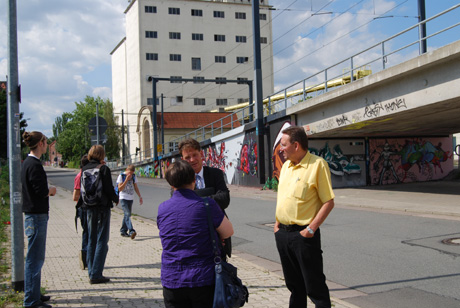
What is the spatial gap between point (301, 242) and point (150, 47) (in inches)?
2642

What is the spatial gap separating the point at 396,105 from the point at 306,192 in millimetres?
13559

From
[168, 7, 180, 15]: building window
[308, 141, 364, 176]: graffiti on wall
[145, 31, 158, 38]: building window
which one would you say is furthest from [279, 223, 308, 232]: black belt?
[168, 7, 180, 15]: building window

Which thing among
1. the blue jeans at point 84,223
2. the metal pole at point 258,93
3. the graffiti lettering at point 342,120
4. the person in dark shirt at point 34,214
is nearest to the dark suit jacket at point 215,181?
the person in dark shirt at point 34,214

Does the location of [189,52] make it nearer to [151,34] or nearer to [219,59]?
[219,59]

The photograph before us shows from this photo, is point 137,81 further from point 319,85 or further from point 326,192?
point 326,192

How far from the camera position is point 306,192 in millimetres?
3701

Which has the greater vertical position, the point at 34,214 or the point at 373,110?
the point at 373,110

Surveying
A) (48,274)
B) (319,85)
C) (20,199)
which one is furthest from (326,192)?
(319,85)

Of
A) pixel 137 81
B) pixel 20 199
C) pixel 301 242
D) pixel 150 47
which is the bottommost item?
pixel 301 242

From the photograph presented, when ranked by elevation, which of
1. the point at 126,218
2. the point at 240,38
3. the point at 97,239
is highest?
the point at 240,38

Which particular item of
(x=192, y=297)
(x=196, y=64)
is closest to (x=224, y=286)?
(x=192, y=297)

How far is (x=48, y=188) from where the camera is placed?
4855 mm

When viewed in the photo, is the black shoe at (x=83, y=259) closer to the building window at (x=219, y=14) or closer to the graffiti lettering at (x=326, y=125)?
the graffiti lettering at (x=326, y=125)

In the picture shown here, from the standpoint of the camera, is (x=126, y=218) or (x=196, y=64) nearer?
(x=126, y=218)
